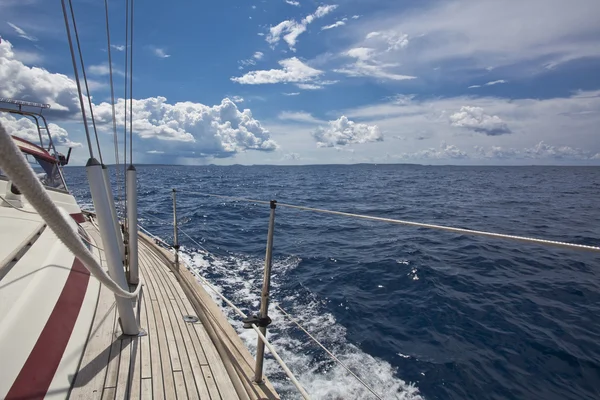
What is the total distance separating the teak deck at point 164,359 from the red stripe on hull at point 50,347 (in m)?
0.26

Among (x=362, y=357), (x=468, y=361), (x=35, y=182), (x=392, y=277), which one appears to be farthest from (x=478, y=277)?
(x=35, y=182)

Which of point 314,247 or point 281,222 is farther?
point 281,222

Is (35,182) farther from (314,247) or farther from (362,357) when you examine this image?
(314,247)

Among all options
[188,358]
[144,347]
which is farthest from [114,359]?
[188,358]

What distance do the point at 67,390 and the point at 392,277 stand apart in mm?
6075

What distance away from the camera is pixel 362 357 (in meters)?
4.19

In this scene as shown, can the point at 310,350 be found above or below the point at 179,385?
below

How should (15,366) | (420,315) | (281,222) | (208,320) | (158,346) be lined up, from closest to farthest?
(15,366) < (158,346) < (208,320) < (420,315) < (281,222)

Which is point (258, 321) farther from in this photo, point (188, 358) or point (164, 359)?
point (164, 359)

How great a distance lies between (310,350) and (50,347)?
10.5ft

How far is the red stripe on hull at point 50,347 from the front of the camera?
57.4 inches

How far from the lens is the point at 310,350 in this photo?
4289mm

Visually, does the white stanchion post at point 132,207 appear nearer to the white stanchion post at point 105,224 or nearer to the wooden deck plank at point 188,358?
the wooden deck plank at point 188,358

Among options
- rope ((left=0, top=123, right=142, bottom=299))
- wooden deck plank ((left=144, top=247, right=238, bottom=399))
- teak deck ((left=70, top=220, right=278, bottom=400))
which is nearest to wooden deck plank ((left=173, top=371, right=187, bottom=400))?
teak deck ((left=70, top=220, right=278, bottom=400))
